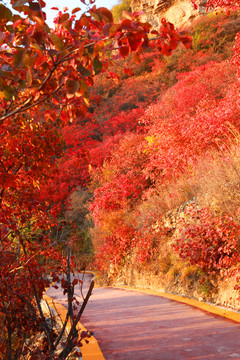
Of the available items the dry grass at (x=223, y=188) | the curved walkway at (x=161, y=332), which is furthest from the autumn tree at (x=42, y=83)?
the dry grass at (x=223, y=188)

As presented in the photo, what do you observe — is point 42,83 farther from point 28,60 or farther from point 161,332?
point 161,332

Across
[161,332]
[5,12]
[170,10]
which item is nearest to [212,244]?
[161,332]

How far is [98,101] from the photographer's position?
2620 centimetres

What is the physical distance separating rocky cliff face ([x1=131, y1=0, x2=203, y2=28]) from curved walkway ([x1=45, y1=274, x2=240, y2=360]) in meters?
28.2

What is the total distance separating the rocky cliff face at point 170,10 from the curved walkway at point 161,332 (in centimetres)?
2817

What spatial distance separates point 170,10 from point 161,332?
3152cm

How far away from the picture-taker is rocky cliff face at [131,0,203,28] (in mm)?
28812

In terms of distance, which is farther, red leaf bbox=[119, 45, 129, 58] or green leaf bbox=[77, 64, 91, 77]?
green leaf bbox=[77, 64, 91, 77]

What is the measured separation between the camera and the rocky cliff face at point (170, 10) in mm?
28812

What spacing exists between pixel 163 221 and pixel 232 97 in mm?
4380

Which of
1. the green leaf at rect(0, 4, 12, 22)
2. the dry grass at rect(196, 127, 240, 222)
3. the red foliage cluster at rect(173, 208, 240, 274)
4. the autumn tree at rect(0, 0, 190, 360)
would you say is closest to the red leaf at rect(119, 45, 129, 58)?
the autumn tree at rect(0, 0, 190, 360)

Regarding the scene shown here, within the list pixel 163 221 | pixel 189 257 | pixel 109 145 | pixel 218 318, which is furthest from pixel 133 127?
pixel 218 318

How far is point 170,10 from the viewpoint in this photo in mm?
30469

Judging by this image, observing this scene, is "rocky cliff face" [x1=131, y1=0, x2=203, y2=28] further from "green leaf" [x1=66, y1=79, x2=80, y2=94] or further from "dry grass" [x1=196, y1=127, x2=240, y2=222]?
"green leaf" [x1=66, y1=79, x2=80, y2=94]
